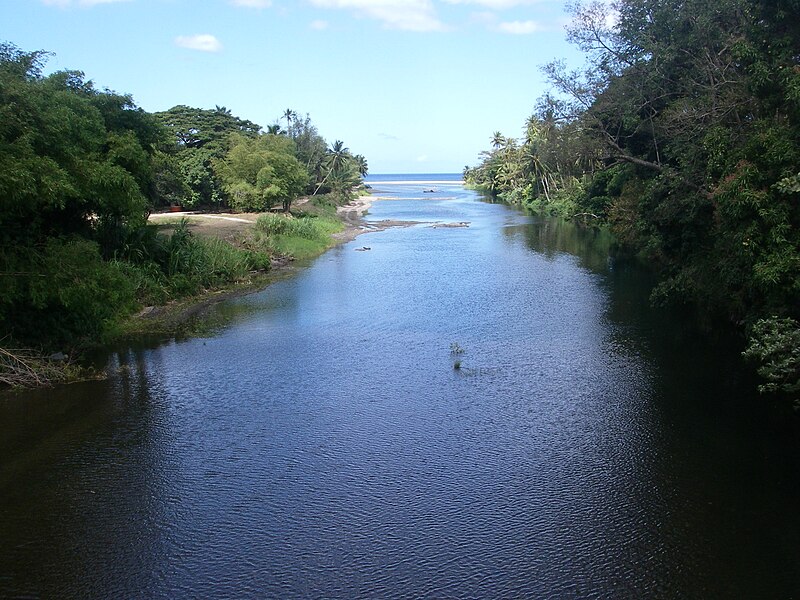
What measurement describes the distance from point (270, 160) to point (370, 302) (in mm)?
29666

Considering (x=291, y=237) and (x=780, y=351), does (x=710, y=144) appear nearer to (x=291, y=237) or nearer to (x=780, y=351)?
(x=780, y=351)

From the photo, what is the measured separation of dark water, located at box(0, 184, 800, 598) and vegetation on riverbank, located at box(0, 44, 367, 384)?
81.7 inches

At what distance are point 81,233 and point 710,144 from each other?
17.2 metres

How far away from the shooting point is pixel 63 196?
1538cm

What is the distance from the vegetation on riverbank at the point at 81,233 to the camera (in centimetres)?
1499

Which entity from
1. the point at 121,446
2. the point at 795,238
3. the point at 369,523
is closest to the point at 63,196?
the point at 121,446

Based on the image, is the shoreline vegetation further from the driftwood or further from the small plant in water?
the small plant in water

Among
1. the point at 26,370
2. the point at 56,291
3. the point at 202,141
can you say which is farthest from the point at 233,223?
the point at 56,291

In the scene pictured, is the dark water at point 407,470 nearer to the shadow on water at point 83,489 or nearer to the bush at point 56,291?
the shadow on water at point 83,489

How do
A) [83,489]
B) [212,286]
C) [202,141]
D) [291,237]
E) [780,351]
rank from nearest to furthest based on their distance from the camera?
[83,489], [780,351], [212,286], [291,237], [202,141]

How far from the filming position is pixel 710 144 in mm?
17969

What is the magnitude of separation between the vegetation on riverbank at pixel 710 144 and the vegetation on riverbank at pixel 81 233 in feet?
48.5

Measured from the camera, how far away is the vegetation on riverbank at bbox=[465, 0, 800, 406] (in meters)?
14.7

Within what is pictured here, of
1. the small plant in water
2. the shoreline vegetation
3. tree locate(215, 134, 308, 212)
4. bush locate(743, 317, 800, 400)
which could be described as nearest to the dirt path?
the shoreline vegetation
